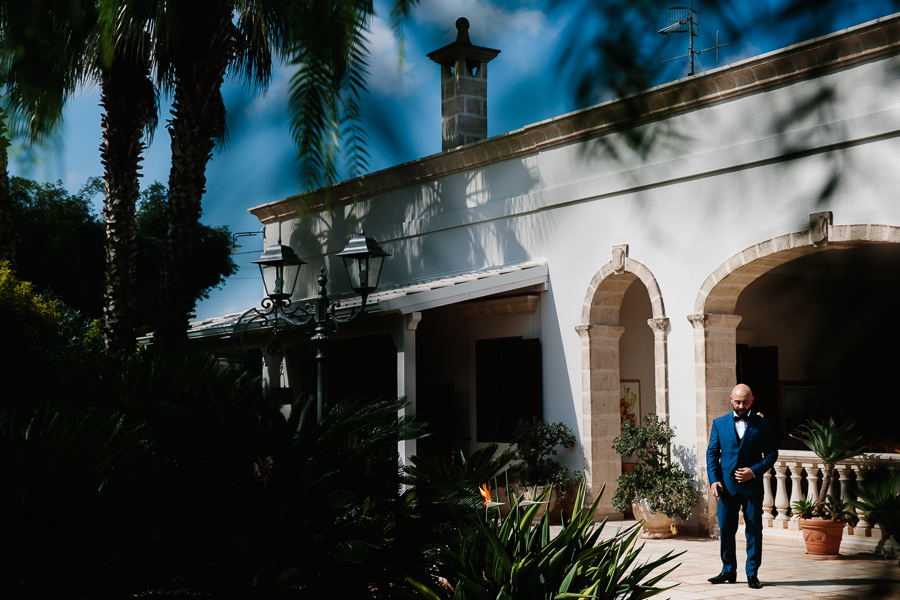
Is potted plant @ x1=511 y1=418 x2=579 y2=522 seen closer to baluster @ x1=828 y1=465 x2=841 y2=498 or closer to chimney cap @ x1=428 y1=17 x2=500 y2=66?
baluster @ x1=828 y1=465 x2=841 y2=498

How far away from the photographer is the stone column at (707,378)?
10711 millimetres

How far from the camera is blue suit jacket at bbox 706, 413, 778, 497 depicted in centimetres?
791

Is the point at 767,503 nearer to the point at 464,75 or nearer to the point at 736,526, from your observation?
the point at 736,526

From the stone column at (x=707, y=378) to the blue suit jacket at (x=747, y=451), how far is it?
2.61 m

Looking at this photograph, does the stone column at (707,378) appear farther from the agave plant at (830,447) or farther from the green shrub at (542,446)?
the green shrub at (542,446)

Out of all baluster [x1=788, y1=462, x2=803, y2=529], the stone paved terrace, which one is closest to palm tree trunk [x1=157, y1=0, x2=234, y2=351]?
the stone paved terrace

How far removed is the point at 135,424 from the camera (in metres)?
3.97

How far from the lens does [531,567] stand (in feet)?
14.5

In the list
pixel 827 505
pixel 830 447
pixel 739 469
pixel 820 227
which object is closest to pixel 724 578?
pixel 739 469

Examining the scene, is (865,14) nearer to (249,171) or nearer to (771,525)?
(249,171)

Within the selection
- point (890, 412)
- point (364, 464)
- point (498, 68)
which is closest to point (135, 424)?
point (364, 464)

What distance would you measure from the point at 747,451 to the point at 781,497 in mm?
2923

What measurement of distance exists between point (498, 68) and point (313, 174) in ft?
0.73

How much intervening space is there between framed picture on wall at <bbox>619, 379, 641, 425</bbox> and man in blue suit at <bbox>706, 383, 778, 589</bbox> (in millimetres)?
5525
